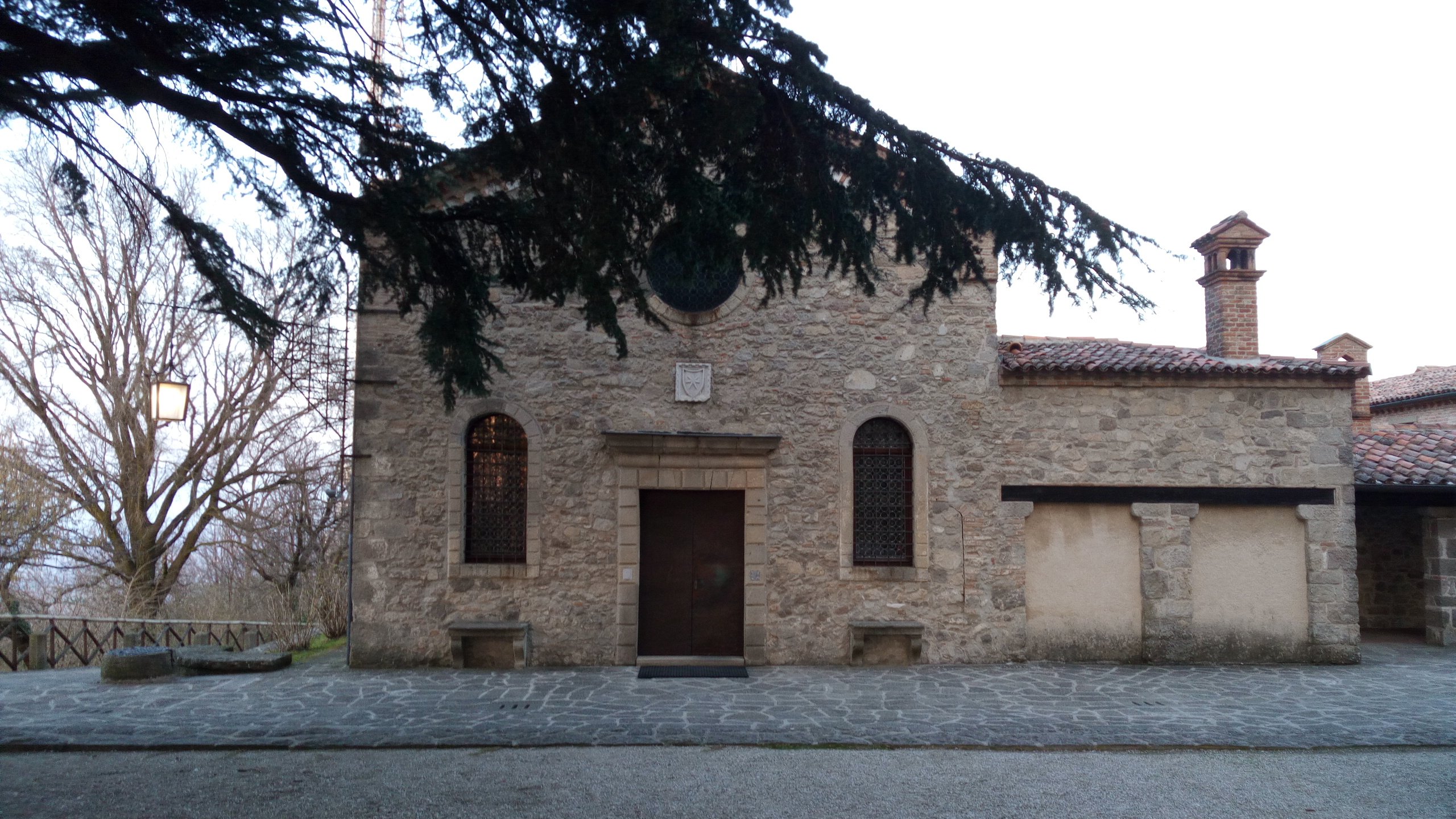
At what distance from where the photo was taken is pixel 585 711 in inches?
293

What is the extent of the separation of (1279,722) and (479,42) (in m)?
7.49

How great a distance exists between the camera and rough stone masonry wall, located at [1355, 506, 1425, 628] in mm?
13266

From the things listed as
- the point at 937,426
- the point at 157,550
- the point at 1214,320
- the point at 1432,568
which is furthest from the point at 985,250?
the point at 157,550

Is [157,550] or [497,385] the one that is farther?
[157,550]

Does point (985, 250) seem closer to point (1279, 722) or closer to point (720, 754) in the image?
point (1279, 722)

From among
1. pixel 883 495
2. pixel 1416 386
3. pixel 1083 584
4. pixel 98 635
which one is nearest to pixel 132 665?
pixel 98 635

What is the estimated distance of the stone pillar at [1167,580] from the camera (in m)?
9.95

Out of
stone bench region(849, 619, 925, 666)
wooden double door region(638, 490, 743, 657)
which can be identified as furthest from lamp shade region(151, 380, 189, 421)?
stone bench region(849, 619, 925, 666)

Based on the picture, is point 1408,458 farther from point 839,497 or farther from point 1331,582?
point 839,497

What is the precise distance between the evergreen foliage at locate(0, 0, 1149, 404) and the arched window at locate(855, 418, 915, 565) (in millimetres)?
4354

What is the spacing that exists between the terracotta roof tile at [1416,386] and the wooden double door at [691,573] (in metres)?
16.4

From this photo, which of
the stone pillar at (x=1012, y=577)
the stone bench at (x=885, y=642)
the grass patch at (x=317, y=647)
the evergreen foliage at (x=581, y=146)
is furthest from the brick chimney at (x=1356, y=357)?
the grass patch at (x=317, y=647)

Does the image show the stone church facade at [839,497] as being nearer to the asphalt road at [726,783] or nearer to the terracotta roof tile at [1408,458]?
the terracotta roof tile at [1408,458]

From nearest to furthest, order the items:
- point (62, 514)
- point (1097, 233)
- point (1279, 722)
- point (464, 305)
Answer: point (1097, 233)
point (464, 305)
point (1279, 722)
point (62, 514)
